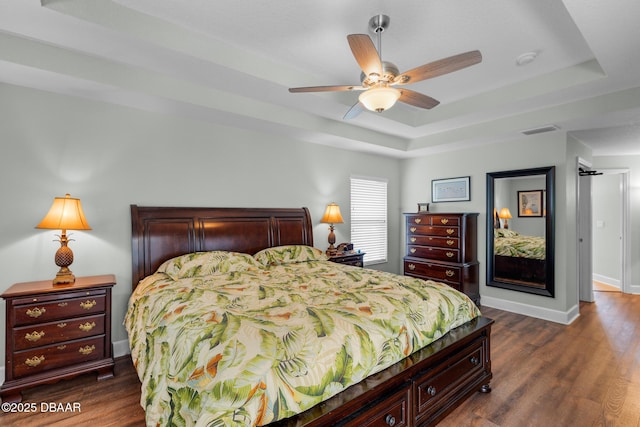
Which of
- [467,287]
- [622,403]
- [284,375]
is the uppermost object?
[284,375]

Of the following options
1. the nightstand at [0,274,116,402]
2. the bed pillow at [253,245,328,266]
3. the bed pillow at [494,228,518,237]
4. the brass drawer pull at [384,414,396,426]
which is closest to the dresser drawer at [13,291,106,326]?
the nightstand at [0,274,116,402]

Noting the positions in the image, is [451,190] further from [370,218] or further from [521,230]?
[370,218]

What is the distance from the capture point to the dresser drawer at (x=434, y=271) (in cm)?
450

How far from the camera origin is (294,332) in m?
1.58

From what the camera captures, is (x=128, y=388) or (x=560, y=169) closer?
(x=128, y=388)

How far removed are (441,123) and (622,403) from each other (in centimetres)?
339

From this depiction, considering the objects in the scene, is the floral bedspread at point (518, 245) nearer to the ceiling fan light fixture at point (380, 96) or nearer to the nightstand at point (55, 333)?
the ceiling fan light fixture at point (380, 96)

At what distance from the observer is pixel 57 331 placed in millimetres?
2443

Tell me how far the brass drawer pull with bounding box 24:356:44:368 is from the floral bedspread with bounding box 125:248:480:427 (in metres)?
0.61

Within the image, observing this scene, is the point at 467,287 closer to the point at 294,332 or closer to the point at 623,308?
the point at 623,308

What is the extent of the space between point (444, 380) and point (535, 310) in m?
3.01

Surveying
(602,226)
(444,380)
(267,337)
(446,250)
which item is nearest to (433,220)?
(446,250)

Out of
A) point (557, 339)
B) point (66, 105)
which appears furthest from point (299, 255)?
point (557, 339)

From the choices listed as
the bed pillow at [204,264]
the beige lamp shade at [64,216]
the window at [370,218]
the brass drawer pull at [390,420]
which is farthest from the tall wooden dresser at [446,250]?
the beige lamp shade at [64,216]
